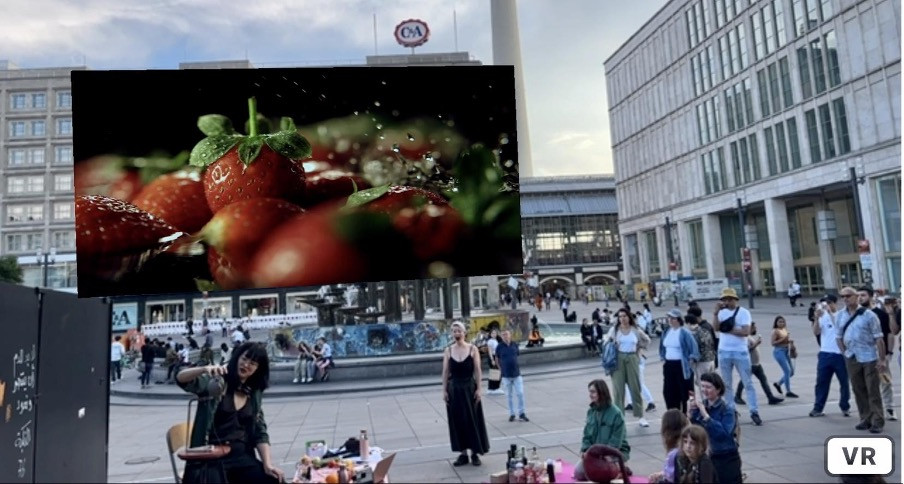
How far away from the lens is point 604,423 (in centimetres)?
571

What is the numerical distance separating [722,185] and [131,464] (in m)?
48.9

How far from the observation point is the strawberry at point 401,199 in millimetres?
7141

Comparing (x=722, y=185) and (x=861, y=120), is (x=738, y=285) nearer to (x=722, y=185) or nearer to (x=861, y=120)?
(x=722, y=185)

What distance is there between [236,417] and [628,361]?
562 cm

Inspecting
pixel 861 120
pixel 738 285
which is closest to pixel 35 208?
pixel 738 285

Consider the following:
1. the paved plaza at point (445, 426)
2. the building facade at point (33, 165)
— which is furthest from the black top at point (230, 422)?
Result: the building facade at point (33, 165)

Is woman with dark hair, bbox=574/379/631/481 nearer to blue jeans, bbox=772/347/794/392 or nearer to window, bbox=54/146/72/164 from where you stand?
blue jeans, bbox=772/347/794/392

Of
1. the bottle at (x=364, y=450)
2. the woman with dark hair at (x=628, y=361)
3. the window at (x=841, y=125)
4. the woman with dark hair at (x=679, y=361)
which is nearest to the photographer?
the bottle at (x=364, y=450)

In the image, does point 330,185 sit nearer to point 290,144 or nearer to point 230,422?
point 290,144

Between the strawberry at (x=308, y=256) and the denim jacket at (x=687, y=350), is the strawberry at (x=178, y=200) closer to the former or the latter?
the strawberry at (x=308, y=256)

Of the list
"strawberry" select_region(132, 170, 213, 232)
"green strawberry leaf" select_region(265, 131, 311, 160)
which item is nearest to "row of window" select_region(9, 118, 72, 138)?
"strawberry" select_region(132, 170, 213, 232)

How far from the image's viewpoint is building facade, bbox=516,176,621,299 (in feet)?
265

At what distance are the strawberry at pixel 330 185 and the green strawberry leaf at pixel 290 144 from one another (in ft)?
1.02

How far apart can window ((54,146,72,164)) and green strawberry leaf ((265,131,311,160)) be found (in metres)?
51.7
